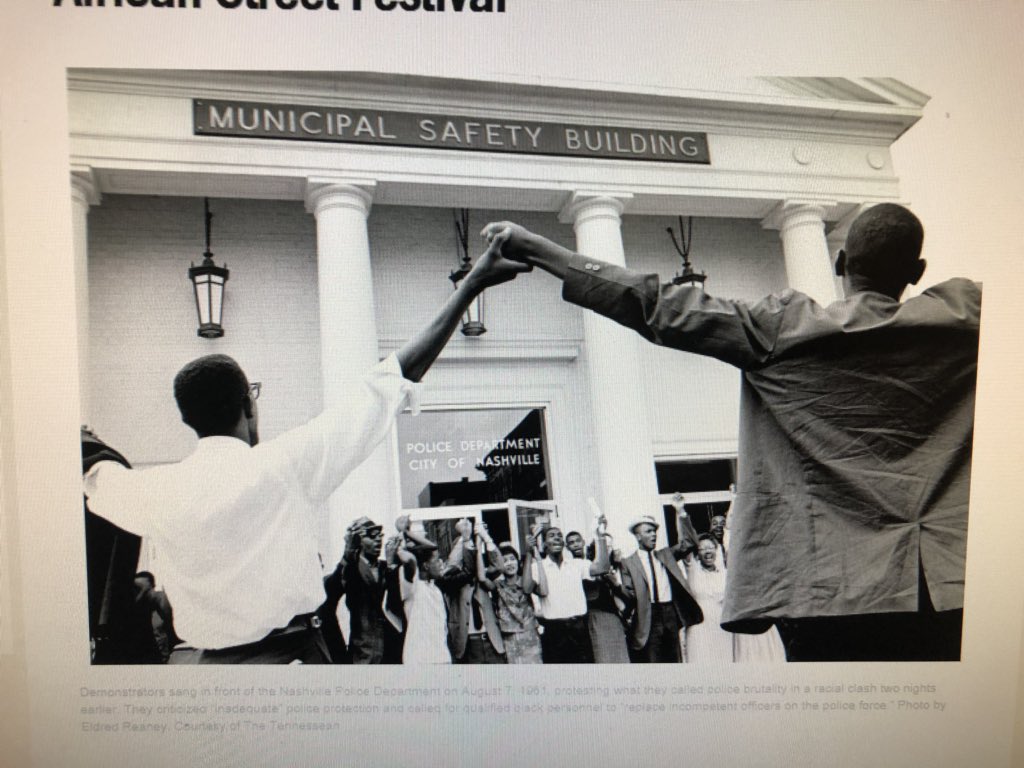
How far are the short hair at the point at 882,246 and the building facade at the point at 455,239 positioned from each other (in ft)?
1.47

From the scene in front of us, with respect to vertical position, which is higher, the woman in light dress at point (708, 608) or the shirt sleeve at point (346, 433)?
the shirt sleeve at point (346, 433)

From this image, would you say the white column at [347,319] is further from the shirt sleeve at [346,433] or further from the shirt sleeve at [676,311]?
the shirt sleeve at [676,311]

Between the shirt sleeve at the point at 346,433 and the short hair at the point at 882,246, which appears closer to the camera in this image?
the short hair at the point at 882,246

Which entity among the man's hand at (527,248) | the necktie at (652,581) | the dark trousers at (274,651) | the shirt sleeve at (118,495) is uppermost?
the man's hand at (527,248)

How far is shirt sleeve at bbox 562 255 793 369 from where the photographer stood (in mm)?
1609

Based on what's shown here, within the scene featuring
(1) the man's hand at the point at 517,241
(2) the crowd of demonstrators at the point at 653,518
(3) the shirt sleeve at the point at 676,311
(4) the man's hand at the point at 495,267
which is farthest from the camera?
(4) the man's hand at the point at 495,267

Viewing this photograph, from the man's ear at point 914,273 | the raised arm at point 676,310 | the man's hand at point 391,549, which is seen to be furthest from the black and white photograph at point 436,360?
the raised arm at point 676,310

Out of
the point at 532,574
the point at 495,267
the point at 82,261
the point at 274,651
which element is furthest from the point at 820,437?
the point at 82,261

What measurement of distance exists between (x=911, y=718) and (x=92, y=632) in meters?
2.11

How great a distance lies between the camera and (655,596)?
247 centimetres

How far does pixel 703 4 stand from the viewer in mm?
2559

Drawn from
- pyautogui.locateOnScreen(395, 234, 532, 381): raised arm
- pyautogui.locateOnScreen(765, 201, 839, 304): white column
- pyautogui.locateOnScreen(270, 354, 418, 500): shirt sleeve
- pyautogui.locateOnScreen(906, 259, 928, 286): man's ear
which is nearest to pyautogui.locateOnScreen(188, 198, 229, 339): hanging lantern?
pyautogui.locateOnScreen(270, 354, 418, 500): shirt sleeve

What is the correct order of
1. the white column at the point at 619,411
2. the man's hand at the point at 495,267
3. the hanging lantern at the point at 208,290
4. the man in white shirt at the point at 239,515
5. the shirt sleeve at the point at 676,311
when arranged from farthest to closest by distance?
the white column at the point at 619,411 < the hanging lantern at the point at 208,290 < the man in white shirt at the point at 239,515 < the man's hand at the point at 495,267 < the shirt sleeve at the point at 676,311

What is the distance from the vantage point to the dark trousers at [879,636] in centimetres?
188
